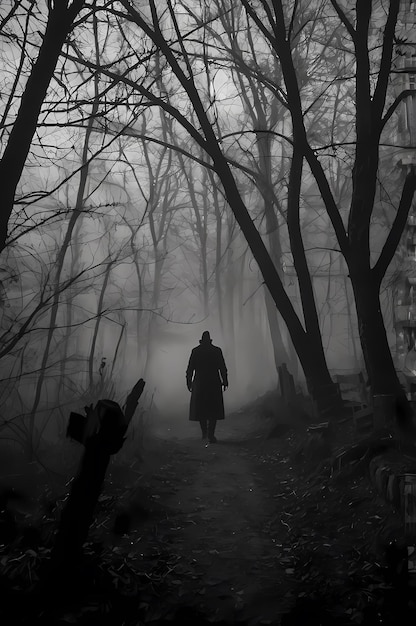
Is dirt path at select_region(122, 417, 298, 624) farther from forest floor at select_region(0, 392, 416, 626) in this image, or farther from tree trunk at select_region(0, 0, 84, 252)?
tree trunk at select_region(0, 0, 84, 252)

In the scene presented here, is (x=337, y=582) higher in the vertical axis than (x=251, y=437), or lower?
lower

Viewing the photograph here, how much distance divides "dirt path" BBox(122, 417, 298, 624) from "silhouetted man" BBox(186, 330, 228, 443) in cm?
188

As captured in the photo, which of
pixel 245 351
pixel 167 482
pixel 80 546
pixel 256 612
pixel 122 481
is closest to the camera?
pixel 80 546

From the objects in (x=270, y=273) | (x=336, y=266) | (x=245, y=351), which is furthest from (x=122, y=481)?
(x=336, y=266)

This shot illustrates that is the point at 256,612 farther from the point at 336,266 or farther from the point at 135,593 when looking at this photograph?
the point at 336,266

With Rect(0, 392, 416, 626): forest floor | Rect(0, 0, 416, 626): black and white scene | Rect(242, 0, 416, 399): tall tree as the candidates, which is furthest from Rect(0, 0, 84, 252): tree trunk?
Rect(242, 0, 416, 399): tall tree

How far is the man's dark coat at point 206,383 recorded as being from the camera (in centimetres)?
1108

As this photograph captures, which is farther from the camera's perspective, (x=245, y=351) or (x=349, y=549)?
(x=245, y=351)

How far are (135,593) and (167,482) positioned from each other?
3.49 metres

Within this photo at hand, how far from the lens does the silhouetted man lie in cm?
1107

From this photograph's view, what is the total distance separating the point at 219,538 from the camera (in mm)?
5266

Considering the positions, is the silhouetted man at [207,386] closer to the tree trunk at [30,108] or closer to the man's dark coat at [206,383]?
the man's dark coat at [206,383]

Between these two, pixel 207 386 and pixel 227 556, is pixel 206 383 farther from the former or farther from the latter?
pixel 227 556

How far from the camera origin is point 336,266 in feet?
139
